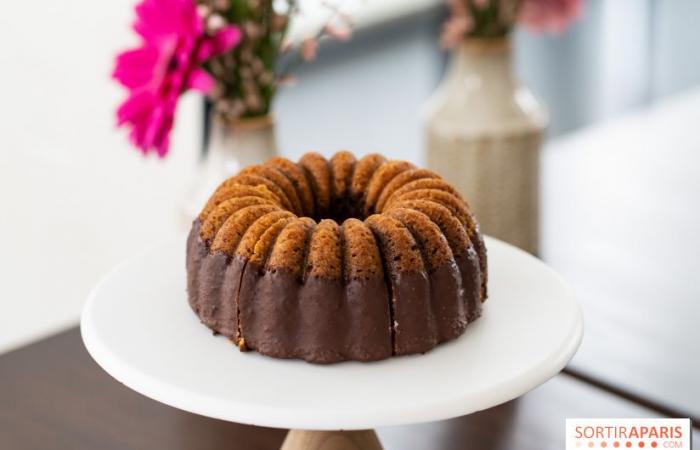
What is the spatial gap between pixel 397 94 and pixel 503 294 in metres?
2.76

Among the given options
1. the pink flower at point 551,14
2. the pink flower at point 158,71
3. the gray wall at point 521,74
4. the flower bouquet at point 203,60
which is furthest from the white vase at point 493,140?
the gray wall at point 521,74

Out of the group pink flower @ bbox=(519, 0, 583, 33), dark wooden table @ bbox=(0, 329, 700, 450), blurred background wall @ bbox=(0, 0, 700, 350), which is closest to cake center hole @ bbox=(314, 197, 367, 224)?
dark wooden table @ bbox=(0, 329, 700, 450)

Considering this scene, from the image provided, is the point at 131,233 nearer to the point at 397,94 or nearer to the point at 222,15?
the point at 222,15

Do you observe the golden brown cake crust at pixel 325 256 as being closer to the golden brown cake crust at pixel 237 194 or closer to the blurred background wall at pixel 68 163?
the golden brown cake crust at pixel 237 194

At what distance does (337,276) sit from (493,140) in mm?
748

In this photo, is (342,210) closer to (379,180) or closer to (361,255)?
(379,180)

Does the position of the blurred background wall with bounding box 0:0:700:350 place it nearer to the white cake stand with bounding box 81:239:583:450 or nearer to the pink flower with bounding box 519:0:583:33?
the pink flower with bounding box 519:0:583:33

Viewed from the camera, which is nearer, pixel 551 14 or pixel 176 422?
pixel 176 422

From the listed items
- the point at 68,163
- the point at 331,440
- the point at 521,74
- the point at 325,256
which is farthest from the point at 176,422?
the point at 521,74

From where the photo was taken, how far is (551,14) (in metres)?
1.67

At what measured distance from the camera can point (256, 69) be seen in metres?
1.29

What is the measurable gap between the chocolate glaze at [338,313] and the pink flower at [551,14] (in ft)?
2.88

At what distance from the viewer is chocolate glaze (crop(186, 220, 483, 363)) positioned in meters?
0.85

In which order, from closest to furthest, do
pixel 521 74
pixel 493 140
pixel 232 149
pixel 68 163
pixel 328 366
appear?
pixel 328 366, pixel 232 149, pixel 493 140, pixel 68 163, pixel 521 74
